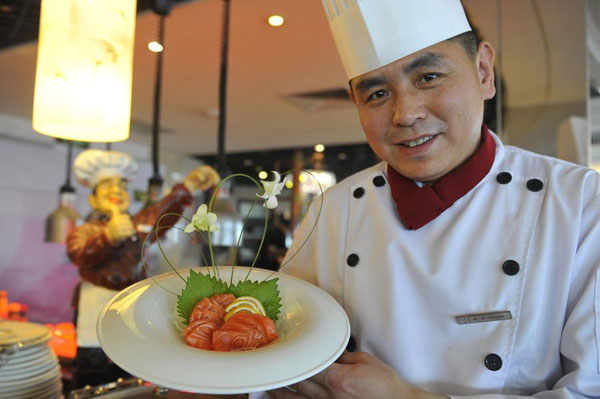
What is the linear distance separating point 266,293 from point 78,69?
0.83 metres

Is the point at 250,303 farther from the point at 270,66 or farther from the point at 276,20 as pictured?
the point at 270,66

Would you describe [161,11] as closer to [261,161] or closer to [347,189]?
[347,189]

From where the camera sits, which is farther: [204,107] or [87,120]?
[204,107]

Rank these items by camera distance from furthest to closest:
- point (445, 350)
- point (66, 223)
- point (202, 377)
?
point (66, 223) < point (445, 350) < point (202, 377)

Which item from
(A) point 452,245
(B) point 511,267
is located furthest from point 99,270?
(B) point 511,267

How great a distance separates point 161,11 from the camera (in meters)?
2.19

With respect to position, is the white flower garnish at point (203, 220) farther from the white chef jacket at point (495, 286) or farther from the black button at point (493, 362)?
the black button at point (493, 362)

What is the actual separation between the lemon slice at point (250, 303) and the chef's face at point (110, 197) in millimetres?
912

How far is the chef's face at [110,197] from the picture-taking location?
165 cm

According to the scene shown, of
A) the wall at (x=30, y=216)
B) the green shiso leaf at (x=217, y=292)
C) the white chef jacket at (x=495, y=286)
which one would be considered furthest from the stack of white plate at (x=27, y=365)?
the wall at (x=30, y=216)

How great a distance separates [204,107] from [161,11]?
11.6ft

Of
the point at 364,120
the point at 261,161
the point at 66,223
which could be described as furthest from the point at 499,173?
the point at 261,161

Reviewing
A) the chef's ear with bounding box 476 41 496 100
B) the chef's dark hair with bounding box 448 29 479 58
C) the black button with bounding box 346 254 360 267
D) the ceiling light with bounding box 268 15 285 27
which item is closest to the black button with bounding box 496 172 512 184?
the chef's ear with bounding box 476 41 496 100

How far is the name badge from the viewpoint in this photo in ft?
3.18
